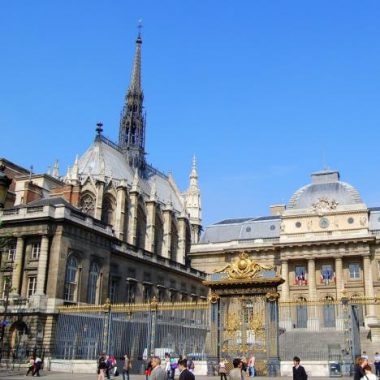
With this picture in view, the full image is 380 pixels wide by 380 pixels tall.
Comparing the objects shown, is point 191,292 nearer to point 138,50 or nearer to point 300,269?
point 300,269

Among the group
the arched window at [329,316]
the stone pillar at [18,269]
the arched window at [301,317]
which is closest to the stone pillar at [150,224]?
the arched window at [301,317]

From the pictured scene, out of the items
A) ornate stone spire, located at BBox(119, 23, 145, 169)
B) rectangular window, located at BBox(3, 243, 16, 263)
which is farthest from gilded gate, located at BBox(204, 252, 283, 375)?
ornate stone spire, located at BBox(119, 23, 145, 169)

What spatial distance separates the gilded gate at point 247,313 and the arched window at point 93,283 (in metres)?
14.7

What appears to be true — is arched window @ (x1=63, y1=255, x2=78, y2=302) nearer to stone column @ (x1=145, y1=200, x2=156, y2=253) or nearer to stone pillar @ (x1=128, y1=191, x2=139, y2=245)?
stone pillar @ (x1=128, y1=191, x2=139, y2=245)

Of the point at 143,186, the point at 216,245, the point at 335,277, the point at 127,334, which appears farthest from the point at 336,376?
the point at 143,186

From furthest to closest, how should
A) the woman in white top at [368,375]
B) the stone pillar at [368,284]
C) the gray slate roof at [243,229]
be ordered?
the gray slate roof at [243,229]
the stone pillar at [368,284]
the woman in white top at [368,375]

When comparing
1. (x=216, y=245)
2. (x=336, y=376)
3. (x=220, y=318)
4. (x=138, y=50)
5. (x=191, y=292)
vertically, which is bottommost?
(x=336, y=376)

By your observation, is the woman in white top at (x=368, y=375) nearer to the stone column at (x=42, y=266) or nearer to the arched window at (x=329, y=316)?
the stone column at (x=42, y=266)

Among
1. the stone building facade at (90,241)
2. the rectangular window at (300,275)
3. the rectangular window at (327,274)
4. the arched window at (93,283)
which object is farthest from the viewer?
the rectangular window at (300,275)

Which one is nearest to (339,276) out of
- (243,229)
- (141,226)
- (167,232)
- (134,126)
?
(243,229)

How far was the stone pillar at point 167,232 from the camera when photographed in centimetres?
5753

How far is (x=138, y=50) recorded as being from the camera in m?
79.2

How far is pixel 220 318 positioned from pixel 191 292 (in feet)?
97.6

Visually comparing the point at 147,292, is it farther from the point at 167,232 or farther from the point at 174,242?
the point at 174,242
